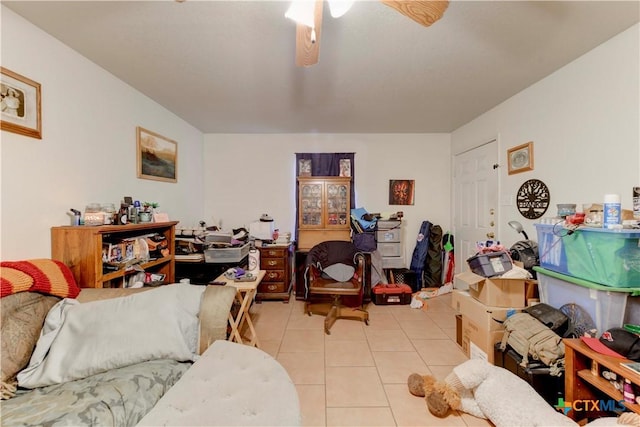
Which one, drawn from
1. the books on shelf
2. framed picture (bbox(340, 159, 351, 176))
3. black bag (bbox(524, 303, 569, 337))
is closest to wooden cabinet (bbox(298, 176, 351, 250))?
framed picture (bbox(340, 159, 351, 176))

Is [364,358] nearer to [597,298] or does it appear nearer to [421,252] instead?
[597,298]

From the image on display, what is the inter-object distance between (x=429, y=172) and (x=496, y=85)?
1.76 meters

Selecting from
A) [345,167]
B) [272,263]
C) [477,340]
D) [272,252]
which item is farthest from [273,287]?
[477,340]

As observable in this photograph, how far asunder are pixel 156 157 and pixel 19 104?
1368 millimetres

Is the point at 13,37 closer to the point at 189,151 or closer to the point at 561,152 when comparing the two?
the point at 189,151

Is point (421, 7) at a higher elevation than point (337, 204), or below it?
higher

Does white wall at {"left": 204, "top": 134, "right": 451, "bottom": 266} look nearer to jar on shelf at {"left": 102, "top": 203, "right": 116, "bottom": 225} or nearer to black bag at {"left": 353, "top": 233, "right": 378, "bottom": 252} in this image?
black bag at {"left": 353, "top": 233, "right": 378, "bottom": 252}

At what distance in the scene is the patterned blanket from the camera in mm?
1362

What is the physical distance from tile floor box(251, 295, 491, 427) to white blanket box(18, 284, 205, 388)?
0.92 m

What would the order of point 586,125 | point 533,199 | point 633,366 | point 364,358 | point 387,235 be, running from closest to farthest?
point 633,366 < point 586,125 < point 364,358 < point 533,199 < point 387,235

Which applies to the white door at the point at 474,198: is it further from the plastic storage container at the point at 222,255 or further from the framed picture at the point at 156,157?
the framed picture at the point at 156,157

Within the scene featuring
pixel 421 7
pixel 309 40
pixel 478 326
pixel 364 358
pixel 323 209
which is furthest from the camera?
pixel 323 209

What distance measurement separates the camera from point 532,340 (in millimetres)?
1699

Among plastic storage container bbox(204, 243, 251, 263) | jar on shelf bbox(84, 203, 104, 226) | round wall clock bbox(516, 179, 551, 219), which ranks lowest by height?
plastic storage container bbox(204, 243, 251, 263)
